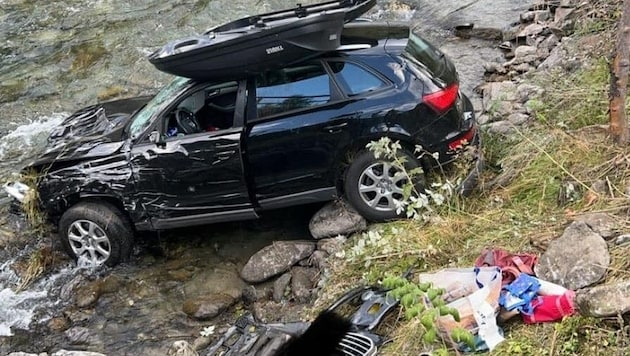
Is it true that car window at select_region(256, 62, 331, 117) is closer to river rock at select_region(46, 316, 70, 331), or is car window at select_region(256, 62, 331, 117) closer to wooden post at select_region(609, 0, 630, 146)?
wooden post at select_region(609, 0, 630, 146)

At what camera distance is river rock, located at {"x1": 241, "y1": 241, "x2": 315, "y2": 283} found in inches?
250

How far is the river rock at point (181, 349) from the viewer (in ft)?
17.2

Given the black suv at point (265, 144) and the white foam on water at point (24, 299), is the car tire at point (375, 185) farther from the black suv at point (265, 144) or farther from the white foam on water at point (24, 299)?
the white foam on water at point (24, 299)

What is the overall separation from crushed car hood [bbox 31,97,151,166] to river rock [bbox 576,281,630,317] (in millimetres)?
4450

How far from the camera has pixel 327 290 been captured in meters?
5.58

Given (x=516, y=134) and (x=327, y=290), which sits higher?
(x=516, y=134)

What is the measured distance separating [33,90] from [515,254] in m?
8.45

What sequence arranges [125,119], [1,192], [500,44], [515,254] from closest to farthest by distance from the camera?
[515,254]
[125,119]
[1,192]
[500,44]

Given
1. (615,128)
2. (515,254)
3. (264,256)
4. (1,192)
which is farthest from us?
(1,192)

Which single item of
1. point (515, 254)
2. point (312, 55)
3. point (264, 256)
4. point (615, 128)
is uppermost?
point (312, 55)

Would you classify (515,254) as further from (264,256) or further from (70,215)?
(70,215)

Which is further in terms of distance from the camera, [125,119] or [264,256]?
[125,119]

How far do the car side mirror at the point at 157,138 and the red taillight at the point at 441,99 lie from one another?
246cm

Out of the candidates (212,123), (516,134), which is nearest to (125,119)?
(212,123)
